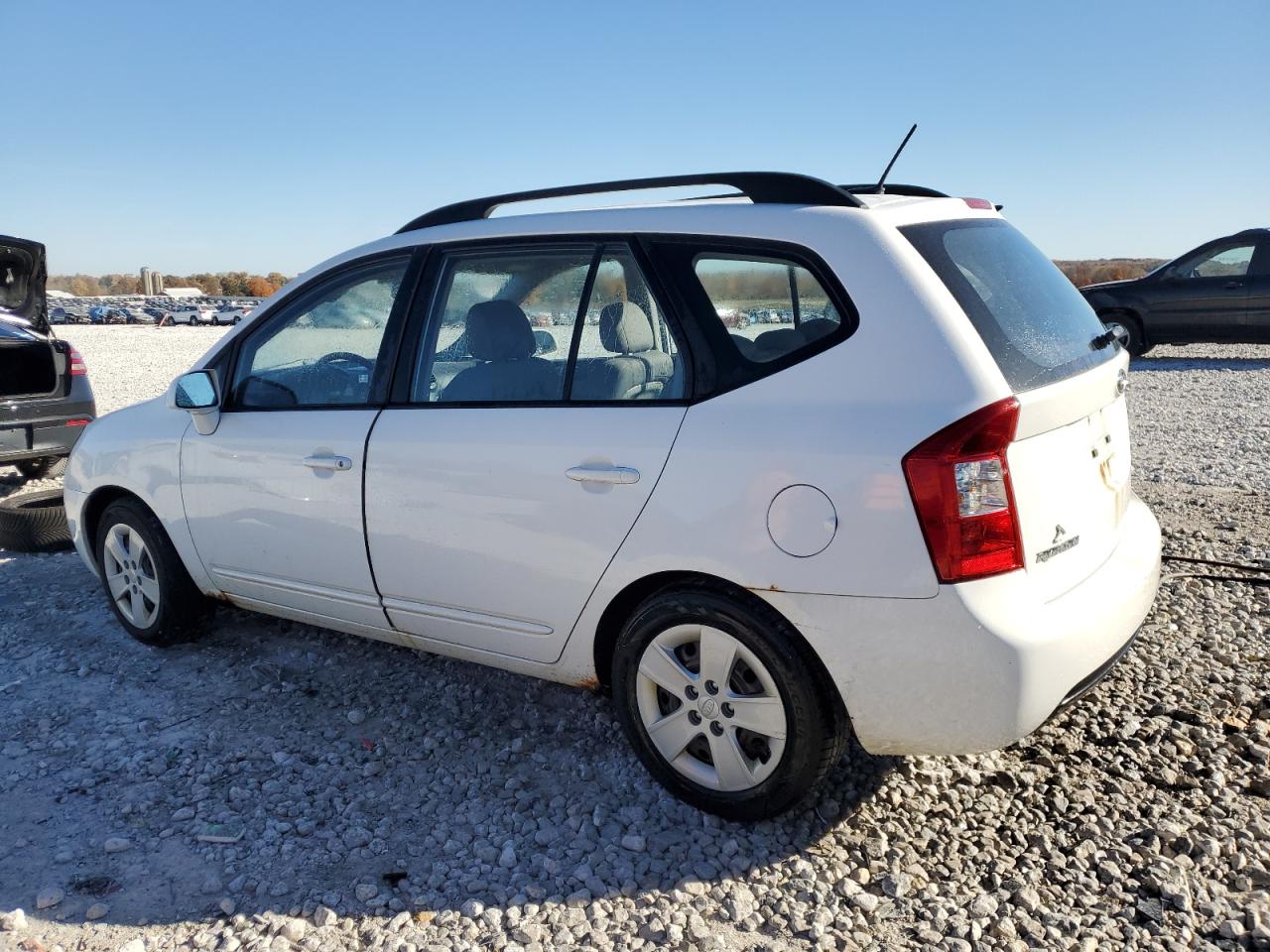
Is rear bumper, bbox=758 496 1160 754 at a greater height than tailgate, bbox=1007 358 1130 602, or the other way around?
tailgate, bbox=1007 358 1130 602

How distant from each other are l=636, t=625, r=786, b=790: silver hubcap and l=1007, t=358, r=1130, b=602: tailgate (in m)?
0.82

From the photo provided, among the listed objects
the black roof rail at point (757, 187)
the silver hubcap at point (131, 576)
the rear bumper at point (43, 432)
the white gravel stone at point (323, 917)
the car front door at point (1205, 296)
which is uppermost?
the car front door at point (1205, 296)

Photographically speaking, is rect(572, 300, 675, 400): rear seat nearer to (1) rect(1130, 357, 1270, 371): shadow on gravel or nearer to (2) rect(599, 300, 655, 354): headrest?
(2) rect(599, 300, 655, 354): headrest

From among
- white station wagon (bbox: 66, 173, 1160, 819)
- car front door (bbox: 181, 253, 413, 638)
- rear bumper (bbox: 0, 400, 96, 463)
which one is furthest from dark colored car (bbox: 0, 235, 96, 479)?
white station wagon (bbox: 66, 173, 1160, 819)

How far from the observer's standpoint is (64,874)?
2.81 m

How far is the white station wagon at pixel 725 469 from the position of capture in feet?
8.27

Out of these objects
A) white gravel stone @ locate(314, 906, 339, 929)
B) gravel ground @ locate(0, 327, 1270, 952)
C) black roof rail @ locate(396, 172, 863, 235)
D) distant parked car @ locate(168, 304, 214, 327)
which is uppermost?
black roof rail @ locate(396, 172, 863, 235)

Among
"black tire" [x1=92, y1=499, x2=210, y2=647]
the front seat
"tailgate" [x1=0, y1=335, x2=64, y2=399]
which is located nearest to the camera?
the front seat

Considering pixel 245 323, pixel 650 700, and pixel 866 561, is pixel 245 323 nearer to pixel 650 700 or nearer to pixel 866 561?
pixel 650 700

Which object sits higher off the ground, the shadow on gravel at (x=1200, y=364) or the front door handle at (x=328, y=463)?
the shadow on gravel at (x=1200, y=364)

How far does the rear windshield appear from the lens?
2645 millimetres

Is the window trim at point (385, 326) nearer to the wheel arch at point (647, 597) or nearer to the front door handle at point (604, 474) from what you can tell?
the front door handle at point (604, 474)

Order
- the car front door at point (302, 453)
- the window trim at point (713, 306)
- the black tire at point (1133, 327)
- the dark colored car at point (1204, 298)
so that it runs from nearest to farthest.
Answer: the window trim at point (713, 306) < the car front door at point (302, 453) < the dark colored car at point (1204, 298) < the black tire at point (1133, 327)

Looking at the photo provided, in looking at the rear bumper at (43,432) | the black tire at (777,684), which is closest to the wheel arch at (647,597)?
the black tire at (777,684)
